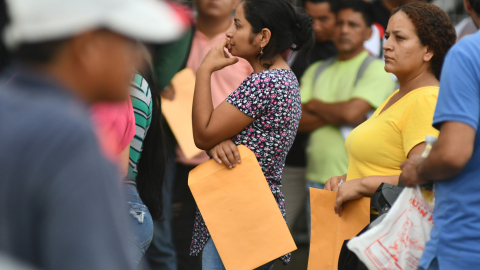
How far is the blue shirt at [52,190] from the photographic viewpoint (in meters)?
0.85

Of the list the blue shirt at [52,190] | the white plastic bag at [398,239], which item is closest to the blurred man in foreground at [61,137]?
the blue shirt at [52,190]

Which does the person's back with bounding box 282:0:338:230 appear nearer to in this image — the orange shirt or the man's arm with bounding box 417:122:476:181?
the orange shirt

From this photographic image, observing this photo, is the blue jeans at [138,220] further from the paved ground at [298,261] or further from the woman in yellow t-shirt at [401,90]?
the paved ground at [298,261]

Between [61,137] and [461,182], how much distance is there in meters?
1.43

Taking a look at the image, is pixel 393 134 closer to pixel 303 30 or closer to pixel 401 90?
pixel 401 90

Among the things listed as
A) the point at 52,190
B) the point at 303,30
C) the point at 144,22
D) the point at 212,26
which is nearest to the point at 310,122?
the point at 212,26

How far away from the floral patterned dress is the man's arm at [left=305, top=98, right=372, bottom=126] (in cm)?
111

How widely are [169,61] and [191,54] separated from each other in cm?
32

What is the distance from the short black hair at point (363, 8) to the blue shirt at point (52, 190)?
3404mm

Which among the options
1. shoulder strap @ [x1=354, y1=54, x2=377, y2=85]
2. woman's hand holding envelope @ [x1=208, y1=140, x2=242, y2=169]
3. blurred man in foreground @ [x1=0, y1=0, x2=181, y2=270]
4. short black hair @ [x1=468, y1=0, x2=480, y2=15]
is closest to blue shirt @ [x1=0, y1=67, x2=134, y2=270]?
blurred man in foreground @ [x1=0, y1=0, x2=181, y2=270]

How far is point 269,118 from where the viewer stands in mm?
2494

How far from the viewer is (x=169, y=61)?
364 centimetres

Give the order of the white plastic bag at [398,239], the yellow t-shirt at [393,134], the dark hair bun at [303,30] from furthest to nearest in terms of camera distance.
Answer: the dark hair bun at [303,30] → the yellow t-shirt at [393,134] → the white plastic bag at [398,239]

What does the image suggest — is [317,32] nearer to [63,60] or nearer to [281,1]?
[281,1]
